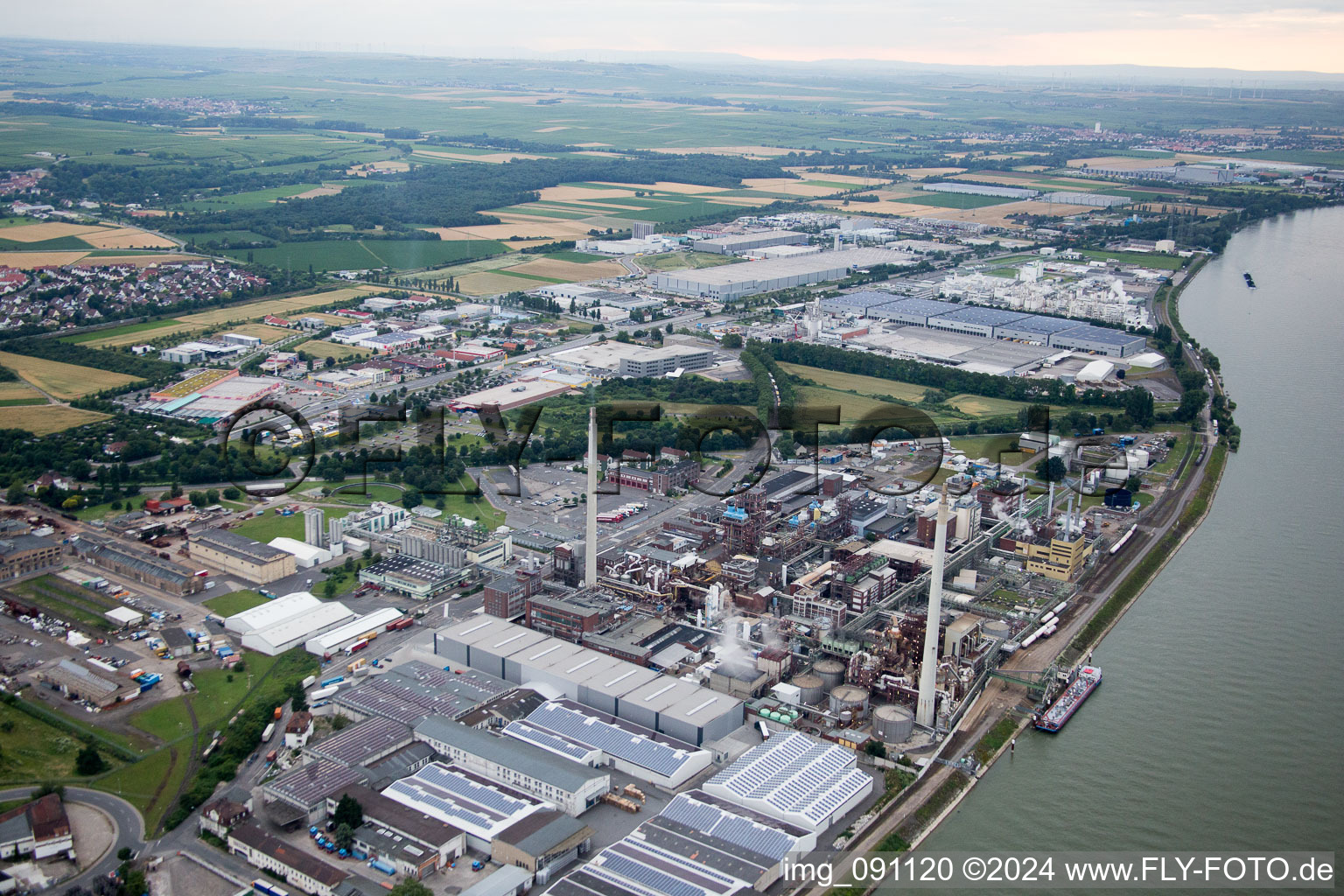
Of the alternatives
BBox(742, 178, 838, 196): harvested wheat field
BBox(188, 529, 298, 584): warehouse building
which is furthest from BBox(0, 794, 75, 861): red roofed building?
BBox(742, 178, 838, 196): harvested wheat field

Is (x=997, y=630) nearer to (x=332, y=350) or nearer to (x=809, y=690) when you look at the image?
(x=809, y=690)

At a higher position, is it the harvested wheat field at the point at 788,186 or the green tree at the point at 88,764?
the harvested wheat field at the point at 788,186

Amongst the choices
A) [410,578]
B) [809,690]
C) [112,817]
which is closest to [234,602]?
[410,578]

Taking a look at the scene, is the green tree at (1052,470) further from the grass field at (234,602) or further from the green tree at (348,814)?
the green tree at (348,814)

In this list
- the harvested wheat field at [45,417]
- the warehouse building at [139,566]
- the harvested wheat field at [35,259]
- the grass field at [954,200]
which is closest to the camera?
the warehouse building at [139,566]

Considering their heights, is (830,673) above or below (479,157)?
below

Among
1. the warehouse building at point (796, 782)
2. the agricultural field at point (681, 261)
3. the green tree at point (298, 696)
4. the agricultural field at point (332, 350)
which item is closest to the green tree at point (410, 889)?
the warehouse building at point (796, 782)

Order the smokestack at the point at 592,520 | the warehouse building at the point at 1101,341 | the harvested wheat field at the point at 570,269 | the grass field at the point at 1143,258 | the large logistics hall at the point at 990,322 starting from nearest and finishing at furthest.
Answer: the smokestack at the point at 592,520
the warehouse building at the point at 1101,341
the large logistics hall at the point at 990,322
the harvested wheat field at the point at 570,269
the grass field at the point at 1143,258
